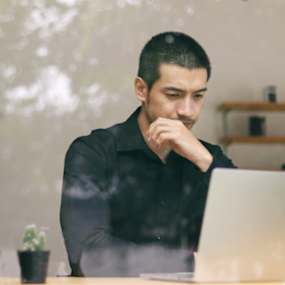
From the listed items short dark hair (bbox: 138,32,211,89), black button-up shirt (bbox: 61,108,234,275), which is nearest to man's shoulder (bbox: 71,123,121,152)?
black button-up shirt (bbox: 61,108,234,275)

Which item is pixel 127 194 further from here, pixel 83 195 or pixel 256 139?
pixel 256 139

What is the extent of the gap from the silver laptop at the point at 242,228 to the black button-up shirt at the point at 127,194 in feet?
3.68

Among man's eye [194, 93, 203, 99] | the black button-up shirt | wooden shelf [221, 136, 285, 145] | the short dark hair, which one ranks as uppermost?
the short dark hair

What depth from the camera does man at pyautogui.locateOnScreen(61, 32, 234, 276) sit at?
321 cm

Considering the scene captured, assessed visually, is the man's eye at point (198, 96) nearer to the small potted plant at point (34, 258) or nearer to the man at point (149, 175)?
the man at point (149, 175)

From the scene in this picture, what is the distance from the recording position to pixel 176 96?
3.37 meters

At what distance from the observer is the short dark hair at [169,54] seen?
3.43 meters

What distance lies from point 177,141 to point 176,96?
0.71 ft

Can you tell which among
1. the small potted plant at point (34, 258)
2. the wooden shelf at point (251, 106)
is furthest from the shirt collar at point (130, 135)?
the small potted plant at point (34, 258)

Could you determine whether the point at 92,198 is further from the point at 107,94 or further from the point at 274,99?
the point at 274,99

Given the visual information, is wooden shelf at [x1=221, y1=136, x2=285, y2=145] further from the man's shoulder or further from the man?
the man's shoulder

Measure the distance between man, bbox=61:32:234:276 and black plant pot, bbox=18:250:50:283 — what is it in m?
1.06

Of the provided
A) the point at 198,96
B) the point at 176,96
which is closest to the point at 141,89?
the point at 176,96

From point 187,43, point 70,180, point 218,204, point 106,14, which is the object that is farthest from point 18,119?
point 218,204
